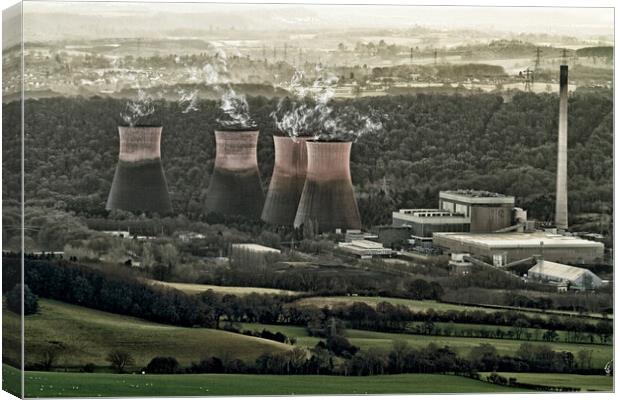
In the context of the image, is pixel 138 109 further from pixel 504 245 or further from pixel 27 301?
pixel 504 245

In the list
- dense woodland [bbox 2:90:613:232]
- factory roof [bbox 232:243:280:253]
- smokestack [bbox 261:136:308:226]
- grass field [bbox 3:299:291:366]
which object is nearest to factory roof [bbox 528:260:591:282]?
dense woodland [bbox 2:90:613:232]

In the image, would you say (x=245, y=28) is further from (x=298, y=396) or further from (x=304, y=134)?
(x=298, y=396)

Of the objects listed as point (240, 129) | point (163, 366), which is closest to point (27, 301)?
point (163, 366)

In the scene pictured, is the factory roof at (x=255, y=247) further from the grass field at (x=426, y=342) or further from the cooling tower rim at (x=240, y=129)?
the cooling tower rim at (x=240, y=129)

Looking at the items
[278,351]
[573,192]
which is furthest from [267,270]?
[573,192]

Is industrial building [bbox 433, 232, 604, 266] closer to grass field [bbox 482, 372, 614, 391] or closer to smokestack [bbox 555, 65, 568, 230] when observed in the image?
smokestack [bbox 555, 65, 568, 230]
